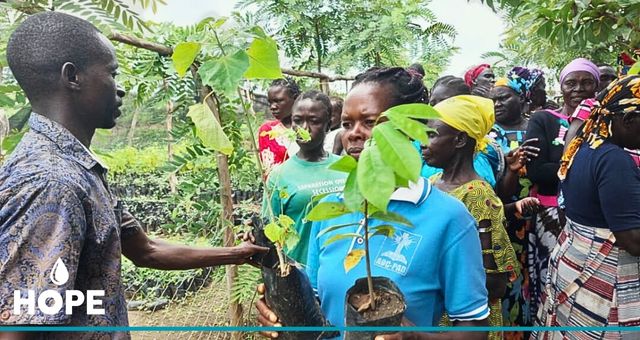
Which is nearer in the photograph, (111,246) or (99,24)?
(111,246)

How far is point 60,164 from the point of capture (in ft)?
3.99

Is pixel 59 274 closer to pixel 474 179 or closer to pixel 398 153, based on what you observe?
pixel 398 153

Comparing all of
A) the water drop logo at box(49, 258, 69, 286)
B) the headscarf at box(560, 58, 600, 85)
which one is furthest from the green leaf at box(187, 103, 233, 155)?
the headscarf at box(560, 58, 600, 85)

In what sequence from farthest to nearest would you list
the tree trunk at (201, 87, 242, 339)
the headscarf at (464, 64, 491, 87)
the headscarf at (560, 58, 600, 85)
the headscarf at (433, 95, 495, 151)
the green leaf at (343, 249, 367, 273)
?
the headscarf at (464, 64, 491, 87), the headscarf at (560, 58, 600, 85), the tree trunk at (201, 87, 242, 339), the headscarf at (433, 95, 495, 151), the green leaf at (343, 249, 367, 273)

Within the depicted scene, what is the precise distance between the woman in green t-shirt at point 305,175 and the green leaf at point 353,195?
1278 millimetres

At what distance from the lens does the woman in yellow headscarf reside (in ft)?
6.37

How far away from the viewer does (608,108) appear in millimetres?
Result: 1922

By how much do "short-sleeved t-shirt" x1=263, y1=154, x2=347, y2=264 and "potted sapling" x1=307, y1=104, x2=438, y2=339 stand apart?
1258 mm

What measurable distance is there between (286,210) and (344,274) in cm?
113

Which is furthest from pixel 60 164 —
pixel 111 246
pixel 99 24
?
pixel 99 24

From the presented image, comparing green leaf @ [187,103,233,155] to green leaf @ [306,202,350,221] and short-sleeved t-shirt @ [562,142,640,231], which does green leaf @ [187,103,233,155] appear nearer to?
green leaf @ [306,202,350,221]

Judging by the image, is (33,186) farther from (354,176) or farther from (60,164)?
(354,176)

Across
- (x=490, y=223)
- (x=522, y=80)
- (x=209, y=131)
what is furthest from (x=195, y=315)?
(x=209, y=131)

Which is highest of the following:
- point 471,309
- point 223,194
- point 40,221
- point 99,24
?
point 99,24
